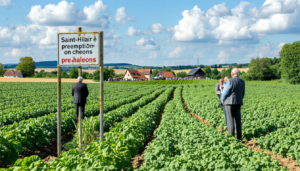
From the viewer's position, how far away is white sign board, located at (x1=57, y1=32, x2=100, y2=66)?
6164 mm

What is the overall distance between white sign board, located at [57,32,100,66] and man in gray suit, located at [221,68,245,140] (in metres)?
4.33

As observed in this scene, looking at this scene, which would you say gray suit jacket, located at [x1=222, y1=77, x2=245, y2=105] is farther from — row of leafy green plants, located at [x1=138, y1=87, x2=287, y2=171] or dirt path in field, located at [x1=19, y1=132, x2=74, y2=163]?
dirt path in field, located at [x1=19, y1=132, x2=74, y2=163]

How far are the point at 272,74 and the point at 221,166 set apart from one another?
371ft

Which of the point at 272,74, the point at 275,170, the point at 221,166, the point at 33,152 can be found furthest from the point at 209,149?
the point at 272,74

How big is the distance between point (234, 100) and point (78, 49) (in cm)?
504

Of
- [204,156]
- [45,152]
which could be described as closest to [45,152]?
[45,152]

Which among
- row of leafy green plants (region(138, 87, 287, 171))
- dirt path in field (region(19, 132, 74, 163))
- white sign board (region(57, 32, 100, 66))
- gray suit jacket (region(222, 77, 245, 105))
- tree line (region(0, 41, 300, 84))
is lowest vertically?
dirt path in field (region(19, 132, 74, 163))

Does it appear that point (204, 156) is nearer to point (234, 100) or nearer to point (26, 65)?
point (234, 100)

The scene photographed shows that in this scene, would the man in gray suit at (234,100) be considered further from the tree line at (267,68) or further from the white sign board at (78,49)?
the tree line at (267,68)

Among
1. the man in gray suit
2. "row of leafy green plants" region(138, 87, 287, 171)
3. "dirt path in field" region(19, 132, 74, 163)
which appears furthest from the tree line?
"dirt path in field" region(19, 132, 74, 163)

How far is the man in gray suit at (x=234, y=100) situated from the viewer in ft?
25.4

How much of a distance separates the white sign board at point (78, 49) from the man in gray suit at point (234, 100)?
433 centimetres

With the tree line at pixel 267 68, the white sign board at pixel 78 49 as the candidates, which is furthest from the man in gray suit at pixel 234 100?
the tree line at pixel 267 68

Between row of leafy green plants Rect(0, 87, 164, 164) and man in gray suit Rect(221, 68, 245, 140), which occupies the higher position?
man in gray suit Rect(221, 68, 245, 140)
